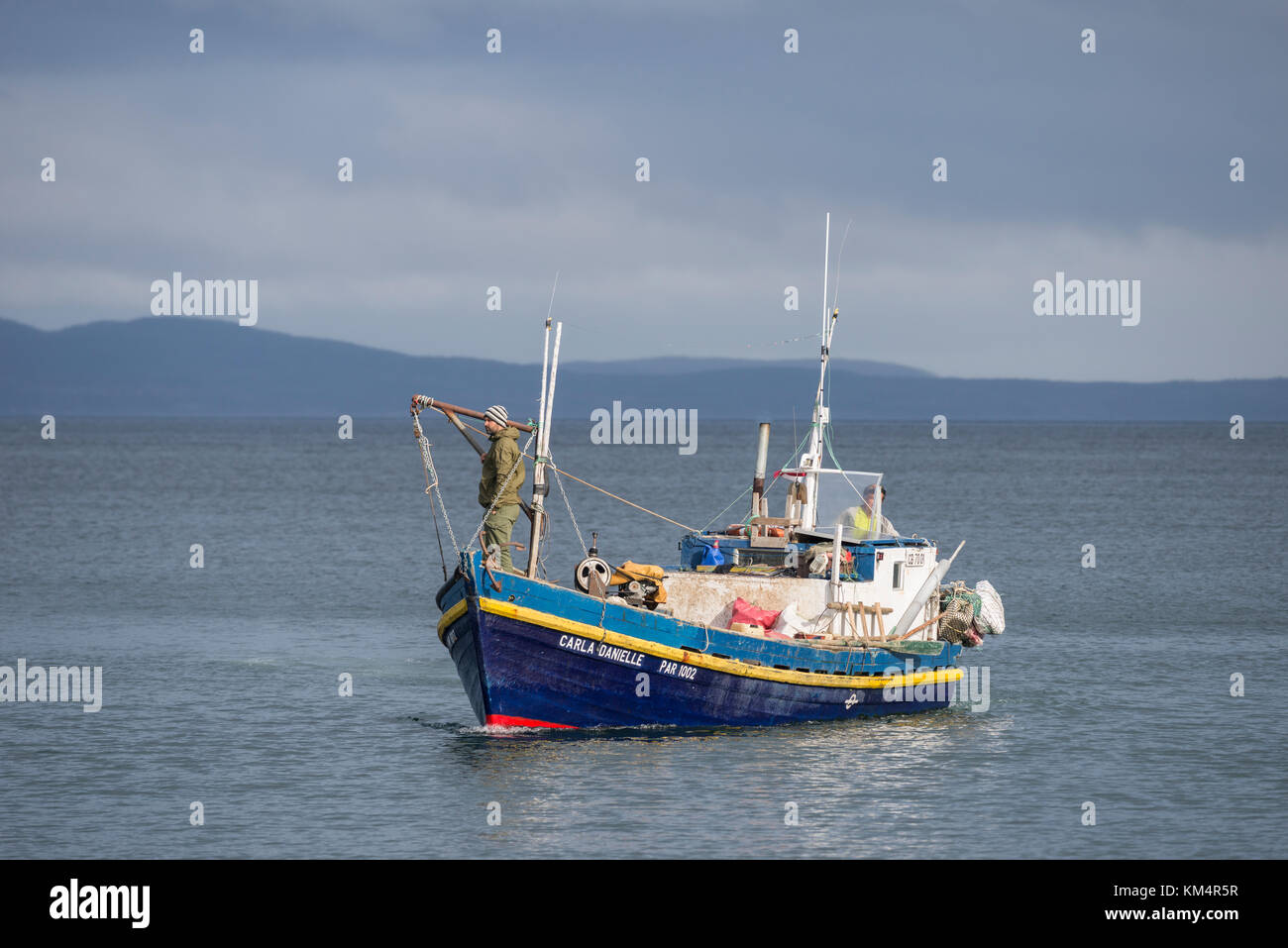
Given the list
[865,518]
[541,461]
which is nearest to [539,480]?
[541,461]

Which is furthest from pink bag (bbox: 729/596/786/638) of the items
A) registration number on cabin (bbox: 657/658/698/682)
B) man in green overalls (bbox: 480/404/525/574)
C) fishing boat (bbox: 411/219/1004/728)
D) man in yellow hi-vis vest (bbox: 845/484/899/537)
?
man in green overalls (bbox: 480/404/525/574)

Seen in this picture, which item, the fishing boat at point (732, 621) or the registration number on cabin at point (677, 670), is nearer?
the fishing boat at point (732, 621)

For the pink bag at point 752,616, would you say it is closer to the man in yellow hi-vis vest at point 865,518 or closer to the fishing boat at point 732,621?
the fishing boat at point 732,621

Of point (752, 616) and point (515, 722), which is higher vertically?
point (752, 616)

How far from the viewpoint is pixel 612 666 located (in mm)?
25562

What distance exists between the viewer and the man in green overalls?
25.6m

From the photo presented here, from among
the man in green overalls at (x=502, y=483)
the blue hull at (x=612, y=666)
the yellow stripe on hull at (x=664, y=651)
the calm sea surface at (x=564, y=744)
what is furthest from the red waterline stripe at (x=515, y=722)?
the man in green overalls at (x=502, y=483)

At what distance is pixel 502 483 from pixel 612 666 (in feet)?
11.2

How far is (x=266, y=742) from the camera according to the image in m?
27.8

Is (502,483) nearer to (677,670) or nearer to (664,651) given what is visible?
(664,651)

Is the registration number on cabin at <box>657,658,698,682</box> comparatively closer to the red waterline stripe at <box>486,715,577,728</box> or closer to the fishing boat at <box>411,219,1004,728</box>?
the fishing boat at <box>411,219,1004,728</box>

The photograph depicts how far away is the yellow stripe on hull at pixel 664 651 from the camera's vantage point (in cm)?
2491

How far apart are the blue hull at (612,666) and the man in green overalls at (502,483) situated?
0.88m
